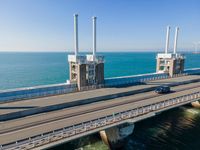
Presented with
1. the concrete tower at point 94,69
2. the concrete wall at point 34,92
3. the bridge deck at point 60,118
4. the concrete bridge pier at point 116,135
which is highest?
the concrete tower at point 94,69

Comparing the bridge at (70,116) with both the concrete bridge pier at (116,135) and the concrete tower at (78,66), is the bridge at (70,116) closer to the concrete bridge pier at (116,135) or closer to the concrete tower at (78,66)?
the concrete bridge pier at (116,135)

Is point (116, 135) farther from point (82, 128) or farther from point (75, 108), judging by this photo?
point (75, 108)

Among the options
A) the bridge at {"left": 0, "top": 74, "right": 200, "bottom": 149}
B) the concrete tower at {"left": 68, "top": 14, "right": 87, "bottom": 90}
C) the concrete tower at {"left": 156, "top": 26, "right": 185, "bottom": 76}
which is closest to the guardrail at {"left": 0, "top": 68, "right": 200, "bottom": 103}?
the concrete tower at {"left": 68, "top": 14, "right": 87, "bottom": 90}

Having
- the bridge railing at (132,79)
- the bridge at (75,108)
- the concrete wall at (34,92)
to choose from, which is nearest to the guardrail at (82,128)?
the bridge at (75,108)

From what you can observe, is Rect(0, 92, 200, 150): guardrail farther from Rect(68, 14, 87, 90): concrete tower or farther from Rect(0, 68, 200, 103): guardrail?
Rect(68, 14, 87, 90): concrete tower

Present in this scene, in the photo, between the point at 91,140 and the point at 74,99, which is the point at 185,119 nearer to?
the point at 91,140

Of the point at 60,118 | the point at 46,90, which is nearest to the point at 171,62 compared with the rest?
the point at 46,90

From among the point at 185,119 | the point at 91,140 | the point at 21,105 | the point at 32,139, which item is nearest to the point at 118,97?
the point at 91,140
